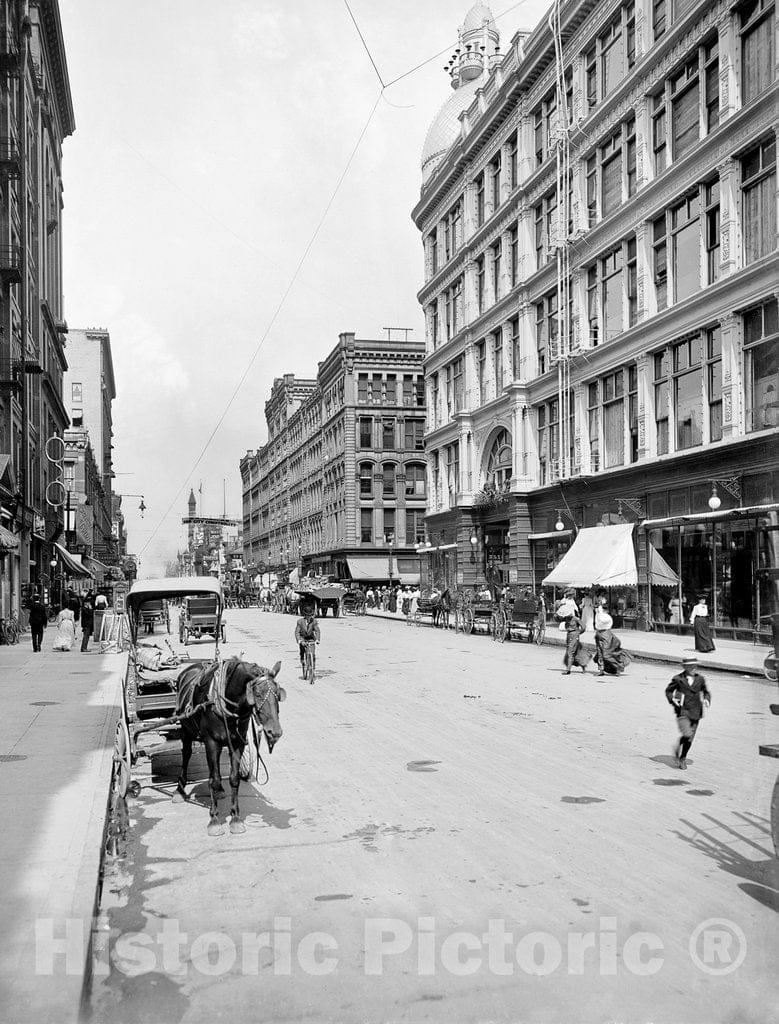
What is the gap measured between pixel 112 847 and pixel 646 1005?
4.40m

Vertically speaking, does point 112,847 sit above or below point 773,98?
below

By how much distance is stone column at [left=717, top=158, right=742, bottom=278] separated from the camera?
86.6 ft

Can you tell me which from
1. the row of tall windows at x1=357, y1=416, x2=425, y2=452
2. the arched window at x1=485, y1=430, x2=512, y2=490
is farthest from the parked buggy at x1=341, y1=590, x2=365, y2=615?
the row of tall windows at x1=357, y1=416, x2=425, y2=452

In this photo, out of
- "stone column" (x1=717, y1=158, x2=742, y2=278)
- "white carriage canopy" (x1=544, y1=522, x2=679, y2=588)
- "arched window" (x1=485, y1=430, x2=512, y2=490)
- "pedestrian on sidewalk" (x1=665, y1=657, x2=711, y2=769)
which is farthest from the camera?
"arched window" (x1=485, y1=430, x2=512, y2=490)

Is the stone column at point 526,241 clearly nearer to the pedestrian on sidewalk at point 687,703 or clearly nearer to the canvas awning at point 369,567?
the pedestrian on sidewalk at point 687,703

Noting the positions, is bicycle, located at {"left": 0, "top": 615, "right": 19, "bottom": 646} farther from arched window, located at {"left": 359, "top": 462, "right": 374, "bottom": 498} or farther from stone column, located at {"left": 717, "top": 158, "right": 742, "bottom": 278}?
arched window, located at {"left": 359, "top": 462, "right": 374, "bottom": 498}

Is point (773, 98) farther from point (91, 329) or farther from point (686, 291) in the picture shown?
point (91, 329)

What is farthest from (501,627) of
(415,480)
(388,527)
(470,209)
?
(415,480)

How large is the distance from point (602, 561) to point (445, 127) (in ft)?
125

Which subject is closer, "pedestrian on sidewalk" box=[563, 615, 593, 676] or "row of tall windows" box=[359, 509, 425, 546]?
"pedestrian on sidewalk" box=[563, 615, 593, 676]

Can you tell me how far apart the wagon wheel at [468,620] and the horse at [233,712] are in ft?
93.1

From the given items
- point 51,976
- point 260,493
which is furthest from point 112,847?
point 260,493

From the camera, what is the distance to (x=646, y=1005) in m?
4.63

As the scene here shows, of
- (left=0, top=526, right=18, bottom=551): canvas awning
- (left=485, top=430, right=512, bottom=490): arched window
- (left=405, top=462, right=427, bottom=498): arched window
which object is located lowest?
(left=0, top=526, right=18, bottom=551): canvas awning
